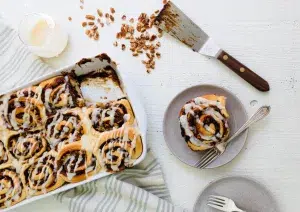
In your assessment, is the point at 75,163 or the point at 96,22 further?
the point at 96,22

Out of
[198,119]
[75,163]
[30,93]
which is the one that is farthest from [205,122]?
[30,93]

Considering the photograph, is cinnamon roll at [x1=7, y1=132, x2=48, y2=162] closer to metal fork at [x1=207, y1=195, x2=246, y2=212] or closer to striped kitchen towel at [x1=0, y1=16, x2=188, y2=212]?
striped kitchen towel at [x1=0, y1=16, x2=188, y2=212]

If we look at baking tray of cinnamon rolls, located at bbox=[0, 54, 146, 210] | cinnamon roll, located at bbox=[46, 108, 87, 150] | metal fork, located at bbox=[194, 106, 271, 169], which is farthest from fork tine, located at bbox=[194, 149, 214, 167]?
cinnamon roll, located at bbox=[46, 108, 87, 150]

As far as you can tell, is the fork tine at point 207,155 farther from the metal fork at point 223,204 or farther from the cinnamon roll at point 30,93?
the cinnamon roll at point 30,93

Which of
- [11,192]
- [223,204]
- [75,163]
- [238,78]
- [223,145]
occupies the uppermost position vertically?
[238,78]

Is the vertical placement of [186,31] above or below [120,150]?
above

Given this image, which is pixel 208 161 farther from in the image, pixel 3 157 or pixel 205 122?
pixel 3 157
